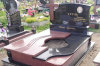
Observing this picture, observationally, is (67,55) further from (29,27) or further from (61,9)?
(29,27)

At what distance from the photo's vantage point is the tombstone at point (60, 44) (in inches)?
170

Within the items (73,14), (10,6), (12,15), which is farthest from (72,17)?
(10,6)

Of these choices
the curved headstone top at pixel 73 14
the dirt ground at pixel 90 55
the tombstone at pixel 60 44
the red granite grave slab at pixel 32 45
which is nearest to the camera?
the tombstone at pixel 60 44

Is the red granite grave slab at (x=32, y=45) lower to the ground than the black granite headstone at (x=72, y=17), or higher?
lower

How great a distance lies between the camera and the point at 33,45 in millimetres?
5051

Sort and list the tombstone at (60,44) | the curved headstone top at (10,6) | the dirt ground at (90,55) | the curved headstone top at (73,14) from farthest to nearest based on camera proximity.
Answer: the curved headstone top at (10,6), the curved headstone top at (73,14), the dirt ground at (90,55), the tombstone at (60,44)

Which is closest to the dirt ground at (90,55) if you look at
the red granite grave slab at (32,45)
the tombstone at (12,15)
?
the red granite grave slab at (32,45)

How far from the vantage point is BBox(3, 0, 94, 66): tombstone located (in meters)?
4.31

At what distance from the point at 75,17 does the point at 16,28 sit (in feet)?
12.1

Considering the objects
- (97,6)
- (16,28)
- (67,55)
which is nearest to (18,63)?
(67,55)

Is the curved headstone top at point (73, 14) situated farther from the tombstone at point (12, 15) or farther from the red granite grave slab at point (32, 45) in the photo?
the tombstone at point (12, 15)

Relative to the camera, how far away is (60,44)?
18.2 feet

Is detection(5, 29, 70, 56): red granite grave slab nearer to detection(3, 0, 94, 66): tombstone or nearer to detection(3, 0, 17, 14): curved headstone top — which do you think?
detection(3, 0, 94, 66): tombstone

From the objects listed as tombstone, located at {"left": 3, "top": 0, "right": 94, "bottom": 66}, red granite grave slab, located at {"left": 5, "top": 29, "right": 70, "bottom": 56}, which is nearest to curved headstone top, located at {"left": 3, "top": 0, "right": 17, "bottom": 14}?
tombstone, located at {"left": 3, "top": 0, "right": 94, "bottom": 66}
